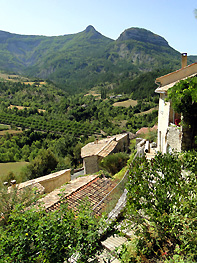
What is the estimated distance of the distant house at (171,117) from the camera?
9.31m

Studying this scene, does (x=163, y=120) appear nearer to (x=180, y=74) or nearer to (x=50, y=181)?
(x=180, y=74)

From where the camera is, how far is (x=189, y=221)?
12.1 feet

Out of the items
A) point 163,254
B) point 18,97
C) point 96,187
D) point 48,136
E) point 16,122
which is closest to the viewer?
point 163,254

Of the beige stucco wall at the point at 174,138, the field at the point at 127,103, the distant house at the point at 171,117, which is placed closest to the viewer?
the beige stucco wall at the point at 174,138

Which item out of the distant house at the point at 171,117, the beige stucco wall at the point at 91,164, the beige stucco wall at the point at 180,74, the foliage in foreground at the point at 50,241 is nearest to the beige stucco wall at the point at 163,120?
the distant house at the point at 171,117

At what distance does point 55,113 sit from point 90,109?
14.9m

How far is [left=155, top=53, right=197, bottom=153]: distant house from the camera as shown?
931 centimetres

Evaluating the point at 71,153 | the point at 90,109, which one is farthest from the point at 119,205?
the point at 90,109

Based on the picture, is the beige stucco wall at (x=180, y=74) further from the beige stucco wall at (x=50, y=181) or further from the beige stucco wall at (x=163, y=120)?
the beige stucco wall at (x=50, y=181)

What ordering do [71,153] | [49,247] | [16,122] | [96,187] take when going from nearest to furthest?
[49,247] < [96,187] < [71,153] < [16,122]

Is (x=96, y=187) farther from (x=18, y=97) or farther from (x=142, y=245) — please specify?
(x=18, y=97)

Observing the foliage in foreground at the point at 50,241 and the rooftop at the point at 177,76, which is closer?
the foliage in foreground at the point at 50,241

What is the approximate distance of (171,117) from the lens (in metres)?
11.5

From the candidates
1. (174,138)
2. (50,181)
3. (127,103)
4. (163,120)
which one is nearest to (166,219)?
(174,138)
